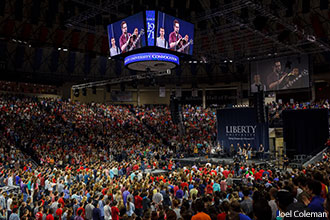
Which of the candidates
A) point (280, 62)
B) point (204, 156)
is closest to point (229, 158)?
point (204, 156)

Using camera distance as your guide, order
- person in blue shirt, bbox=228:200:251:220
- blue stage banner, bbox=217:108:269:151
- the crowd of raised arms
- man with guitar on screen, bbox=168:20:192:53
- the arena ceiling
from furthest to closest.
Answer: blue stage banner, bbox=217:108:269:151 < the arena ceiling < man with guitar on screen, bbox=168:20:192:53 < the crowd of raised arms < person in blue shirt, bbox=228:200:251:220

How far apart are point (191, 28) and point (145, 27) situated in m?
3.70

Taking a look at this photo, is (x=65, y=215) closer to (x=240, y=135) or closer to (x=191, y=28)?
(x=191, y=28)

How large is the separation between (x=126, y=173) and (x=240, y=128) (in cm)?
1274

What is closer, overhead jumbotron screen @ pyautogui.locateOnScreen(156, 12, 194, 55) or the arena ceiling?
overhead jumbotron screen @ pyautogui.locateOnScreen(156, 12, 194, 55)

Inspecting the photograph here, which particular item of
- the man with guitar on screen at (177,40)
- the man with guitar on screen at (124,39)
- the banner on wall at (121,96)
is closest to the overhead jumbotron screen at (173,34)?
the man with guitar on screen at (177,40)

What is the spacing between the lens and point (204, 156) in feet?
79.8

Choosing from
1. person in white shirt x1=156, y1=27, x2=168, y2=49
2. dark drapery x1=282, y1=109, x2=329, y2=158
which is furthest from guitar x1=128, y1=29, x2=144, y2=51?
dark drapery x1=282, y1=109, x2=329, y2=158

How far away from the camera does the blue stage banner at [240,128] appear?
24.2m

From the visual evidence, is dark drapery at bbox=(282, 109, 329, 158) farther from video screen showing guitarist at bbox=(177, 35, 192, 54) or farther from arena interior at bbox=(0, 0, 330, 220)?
video screen showing guitarist at bbox=(177, 35, 192, 54)

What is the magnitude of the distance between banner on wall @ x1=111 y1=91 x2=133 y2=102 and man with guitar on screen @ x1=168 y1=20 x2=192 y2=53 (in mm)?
27333

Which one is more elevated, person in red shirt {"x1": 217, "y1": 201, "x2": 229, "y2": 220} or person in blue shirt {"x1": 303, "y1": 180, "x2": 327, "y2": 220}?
person in blue shirt {"x1": 303, "y1": 180, "x2": 327, "y2": 220}

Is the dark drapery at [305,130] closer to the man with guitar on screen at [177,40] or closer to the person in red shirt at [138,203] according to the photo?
the man with guitar on screen at [177,40]

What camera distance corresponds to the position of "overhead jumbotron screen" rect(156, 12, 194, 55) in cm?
1540
